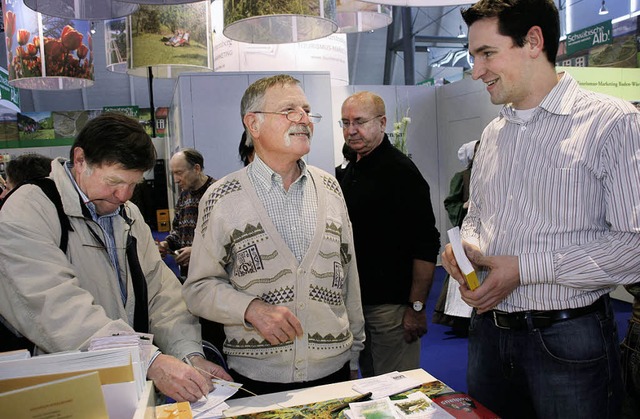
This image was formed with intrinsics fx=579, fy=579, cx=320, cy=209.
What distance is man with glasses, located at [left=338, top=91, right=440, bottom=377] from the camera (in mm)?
2947

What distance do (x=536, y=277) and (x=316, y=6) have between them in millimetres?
1234

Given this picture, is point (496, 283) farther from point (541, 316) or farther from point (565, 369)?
point (565, 369)

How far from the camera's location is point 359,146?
120 inches

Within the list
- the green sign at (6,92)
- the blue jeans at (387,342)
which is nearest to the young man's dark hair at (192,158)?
the blue jeans at (387,342)

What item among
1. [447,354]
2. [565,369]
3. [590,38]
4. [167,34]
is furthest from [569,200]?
[590,38]

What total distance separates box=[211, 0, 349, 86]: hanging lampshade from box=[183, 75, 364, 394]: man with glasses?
14.4 feet

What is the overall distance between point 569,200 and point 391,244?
1.33 m

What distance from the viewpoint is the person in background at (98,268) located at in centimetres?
169

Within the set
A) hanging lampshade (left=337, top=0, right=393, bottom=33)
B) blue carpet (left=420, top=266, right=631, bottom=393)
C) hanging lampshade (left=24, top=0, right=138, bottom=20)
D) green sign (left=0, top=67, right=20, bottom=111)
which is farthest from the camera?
green sign (left=0, top=67, right=20, bottom=111)

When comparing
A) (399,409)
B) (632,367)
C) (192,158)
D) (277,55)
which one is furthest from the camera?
(277,55)

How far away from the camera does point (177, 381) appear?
1730 millimetres

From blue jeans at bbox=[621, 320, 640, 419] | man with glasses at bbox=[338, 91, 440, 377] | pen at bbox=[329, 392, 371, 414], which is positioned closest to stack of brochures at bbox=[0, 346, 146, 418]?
pen at bbox=[329, 392, 371, 414]

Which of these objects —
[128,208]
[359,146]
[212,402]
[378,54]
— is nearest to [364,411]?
[212,402]

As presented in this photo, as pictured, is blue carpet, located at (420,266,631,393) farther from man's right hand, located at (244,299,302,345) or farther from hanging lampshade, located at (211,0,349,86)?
hanging lampshade, located at (211,0,349,86)
